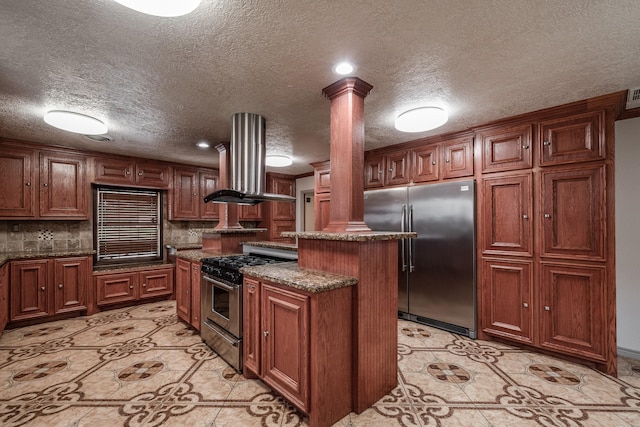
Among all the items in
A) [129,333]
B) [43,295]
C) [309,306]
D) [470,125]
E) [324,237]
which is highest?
[470,125]

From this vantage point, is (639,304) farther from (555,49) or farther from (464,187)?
(555,49)

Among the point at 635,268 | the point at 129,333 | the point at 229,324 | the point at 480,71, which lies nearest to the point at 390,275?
the point at 229,324

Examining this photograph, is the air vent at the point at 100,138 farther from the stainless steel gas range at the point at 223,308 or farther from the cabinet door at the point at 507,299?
the cabinet door at the point at 507,299

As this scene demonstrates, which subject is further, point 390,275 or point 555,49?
point 390,275

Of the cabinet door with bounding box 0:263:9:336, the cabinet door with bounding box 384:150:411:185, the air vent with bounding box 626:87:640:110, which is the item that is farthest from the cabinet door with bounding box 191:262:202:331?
the air vent with bounding box 626:87:640:110

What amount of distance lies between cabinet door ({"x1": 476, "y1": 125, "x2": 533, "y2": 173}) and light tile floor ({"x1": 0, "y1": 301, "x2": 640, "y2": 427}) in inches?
70.8

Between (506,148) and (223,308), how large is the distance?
3.12m

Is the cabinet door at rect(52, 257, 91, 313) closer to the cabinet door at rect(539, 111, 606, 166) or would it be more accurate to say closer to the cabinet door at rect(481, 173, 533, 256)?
the cabinet door at rect(481, 173, 533, 256)

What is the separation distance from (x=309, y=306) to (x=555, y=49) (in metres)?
2.12

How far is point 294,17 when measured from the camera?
1432mm

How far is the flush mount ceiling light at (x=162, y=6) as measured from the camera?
3.78 ft

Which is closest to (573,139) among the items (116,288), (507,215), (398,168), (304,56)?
(507,215)

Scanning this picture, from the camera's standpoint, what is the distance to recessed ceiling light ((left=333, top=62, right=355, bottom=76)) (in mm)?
1853

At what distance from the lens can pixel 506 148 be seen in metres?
2.84
